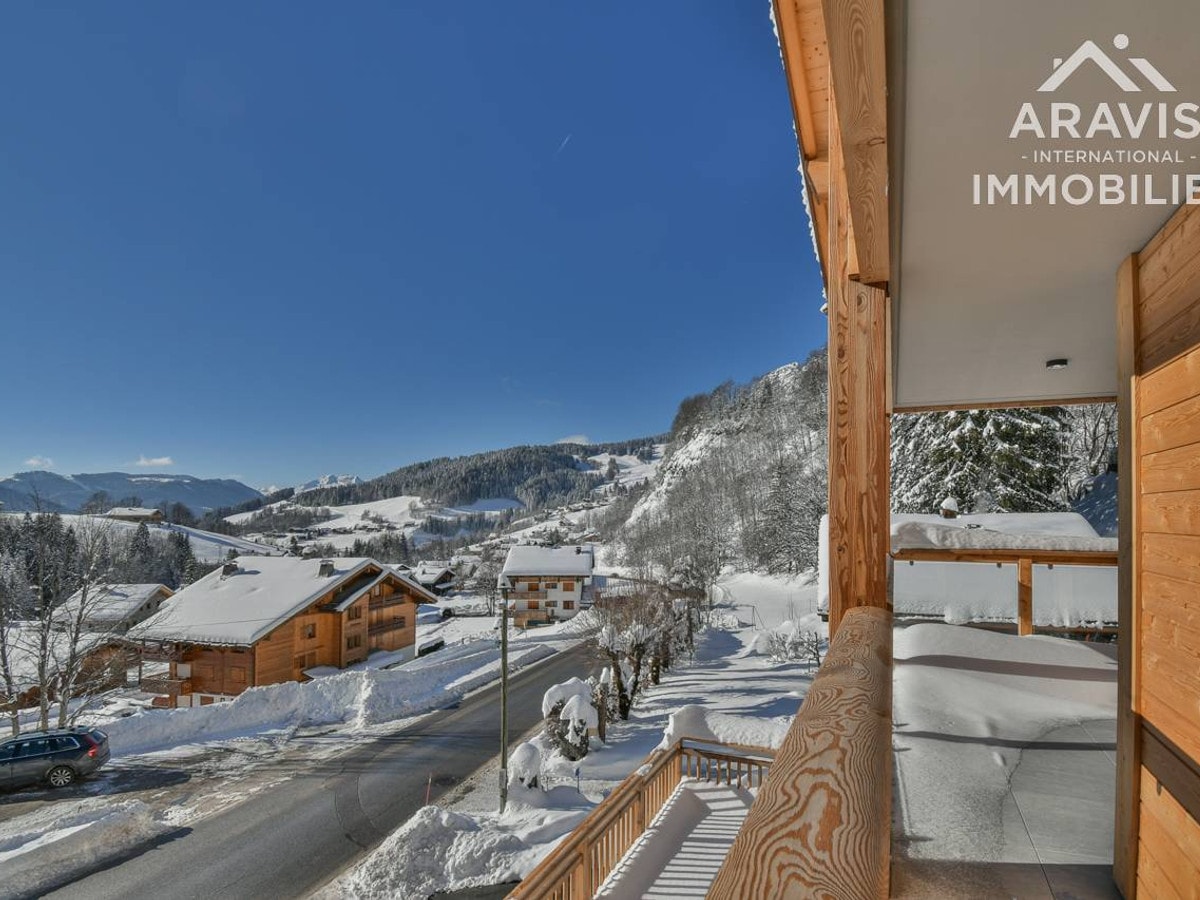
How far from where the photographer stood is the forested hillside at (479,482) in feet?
426

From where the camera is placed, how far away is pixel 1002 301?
2691 millimetres

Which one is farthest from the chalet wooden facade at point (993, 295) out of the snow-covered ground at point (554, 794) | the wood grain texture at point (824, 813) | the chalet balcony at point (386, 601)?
the chalet balcony at point (386, 601)

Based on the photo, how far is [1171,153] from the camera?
4.94 feet

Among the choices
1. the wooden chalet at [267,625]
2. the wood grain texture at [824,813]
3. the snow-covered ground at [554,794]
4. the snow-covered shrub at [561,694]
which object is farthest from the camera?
the wooden chalet at [267,625]

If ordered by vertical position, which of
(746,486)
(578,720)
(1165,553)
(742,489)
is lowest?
(578,720)

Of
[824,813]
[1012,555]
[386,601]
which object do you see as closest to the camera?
[824,813]

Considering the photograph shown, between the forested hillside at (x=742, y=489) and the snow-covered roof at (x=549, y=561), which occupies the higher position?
the forested hillside at (x=742, y=489)

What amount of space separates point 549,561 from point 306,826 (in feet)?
91.2

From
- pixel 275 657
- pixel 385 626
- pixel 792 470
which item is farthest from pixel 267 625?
pixel 792 470

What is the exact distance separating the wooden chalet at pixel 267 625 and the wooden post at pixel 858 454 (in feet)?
69.4

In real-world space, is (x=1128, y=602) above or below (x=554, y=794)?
above

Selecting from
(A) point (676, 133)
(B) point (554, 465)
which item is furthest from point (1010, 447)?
(B) point (554, 465)

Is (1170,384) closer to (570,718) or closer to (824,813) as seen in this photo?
(824,813)

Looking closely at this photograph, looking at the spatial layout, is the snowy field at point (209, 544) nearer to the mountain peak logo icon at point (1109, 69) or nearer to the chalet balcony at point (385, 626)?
the chalet balcony at point (385, 626)
